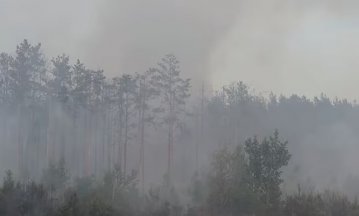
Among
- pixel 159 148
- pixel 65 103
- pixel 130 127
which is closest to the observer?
pixel 65 103

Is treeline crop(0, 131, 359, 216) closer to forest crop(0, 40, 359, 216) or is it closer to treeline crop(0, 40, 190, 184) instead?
forest crop(0, 40, 359, 216)

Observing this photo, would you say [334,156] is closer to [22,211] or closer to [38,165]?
[38,165]

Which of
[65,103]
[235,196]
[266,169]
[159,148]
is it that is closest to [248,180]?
[266,169]

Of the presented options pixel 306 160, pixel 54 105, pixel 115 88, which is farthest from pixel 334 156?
pixel 54 105

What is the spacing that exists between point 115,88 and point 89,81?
11.3 feet

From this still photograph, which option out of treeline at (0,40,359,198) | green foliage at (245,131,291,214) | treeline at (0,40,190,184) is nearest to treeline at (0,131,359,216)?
green foliage at (245,131,291,214)

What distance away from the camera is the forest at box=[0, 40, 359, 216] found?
22.5m

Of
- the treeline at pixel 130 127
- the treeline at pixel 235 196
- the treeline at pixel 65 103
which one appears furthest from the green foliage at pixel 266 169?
the treeline at pixel 65 103

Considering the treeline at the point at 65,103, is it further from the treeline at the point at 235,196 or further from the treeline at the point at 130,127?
the treeline at the point at 235,196

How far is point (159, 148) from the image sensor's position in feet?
214

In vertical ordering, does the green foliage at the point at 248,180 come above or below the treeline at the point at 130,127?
below

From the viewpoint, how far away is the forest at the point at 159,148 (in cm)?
2247

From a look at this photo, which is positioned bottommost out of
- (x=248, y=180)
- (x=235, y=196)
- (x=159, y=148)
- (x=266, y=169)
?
(x=235, y=196)

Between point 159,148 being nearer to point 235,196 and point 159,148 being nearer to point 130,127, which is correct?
point 130,127
